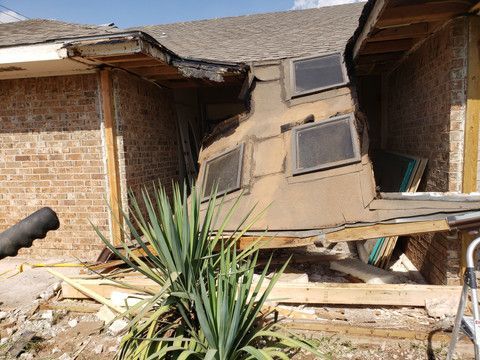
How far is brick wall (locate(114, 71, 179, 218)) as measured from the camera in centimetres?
493

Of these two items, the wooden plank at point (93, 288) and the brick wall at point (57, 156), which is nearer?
the wooden plank at point (93, 288)

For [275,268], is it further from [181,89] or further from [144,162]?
[181,89]

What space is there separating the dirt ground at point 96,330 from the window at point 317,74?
10.5ft

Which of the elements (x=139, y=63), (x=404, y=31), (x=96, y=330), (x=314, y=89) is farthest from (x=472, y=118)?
(x=96, y=330)

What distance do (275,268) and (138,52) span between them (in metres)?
3.20

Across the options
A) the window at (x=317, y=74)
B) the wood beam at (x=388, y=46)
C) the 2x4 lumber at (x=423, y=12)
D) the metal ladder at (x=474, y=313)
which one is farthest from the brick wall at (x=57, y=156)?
the metal ladder at (x=474, y=313)

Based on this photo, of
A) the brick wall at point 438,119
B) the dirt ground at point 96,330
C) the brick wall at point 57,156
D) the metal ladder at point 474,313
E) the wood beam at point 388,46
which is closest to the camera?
the metal ladder at point 474,313

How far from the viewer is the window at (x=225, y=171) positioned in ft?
13.8

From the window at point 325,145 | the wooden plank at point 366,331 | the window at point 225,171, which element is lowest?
the wooden plank at point 366,331

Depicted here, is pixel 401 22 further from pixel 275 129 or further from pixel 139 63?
pixel 139 63

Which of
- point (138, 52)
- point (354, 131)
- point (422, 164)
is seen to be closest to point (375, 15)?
point (354, 131)

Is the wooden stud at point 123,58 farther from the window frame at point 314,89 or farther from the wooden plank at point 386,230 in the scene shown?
the wooden plank at point 386,230

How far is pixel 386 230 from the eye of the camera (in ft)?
10.5

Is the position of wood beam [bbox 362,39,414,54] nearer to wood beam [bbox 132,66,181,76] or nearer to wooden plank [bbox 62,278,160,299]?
wood beam [bbox 132,66,181,76]
